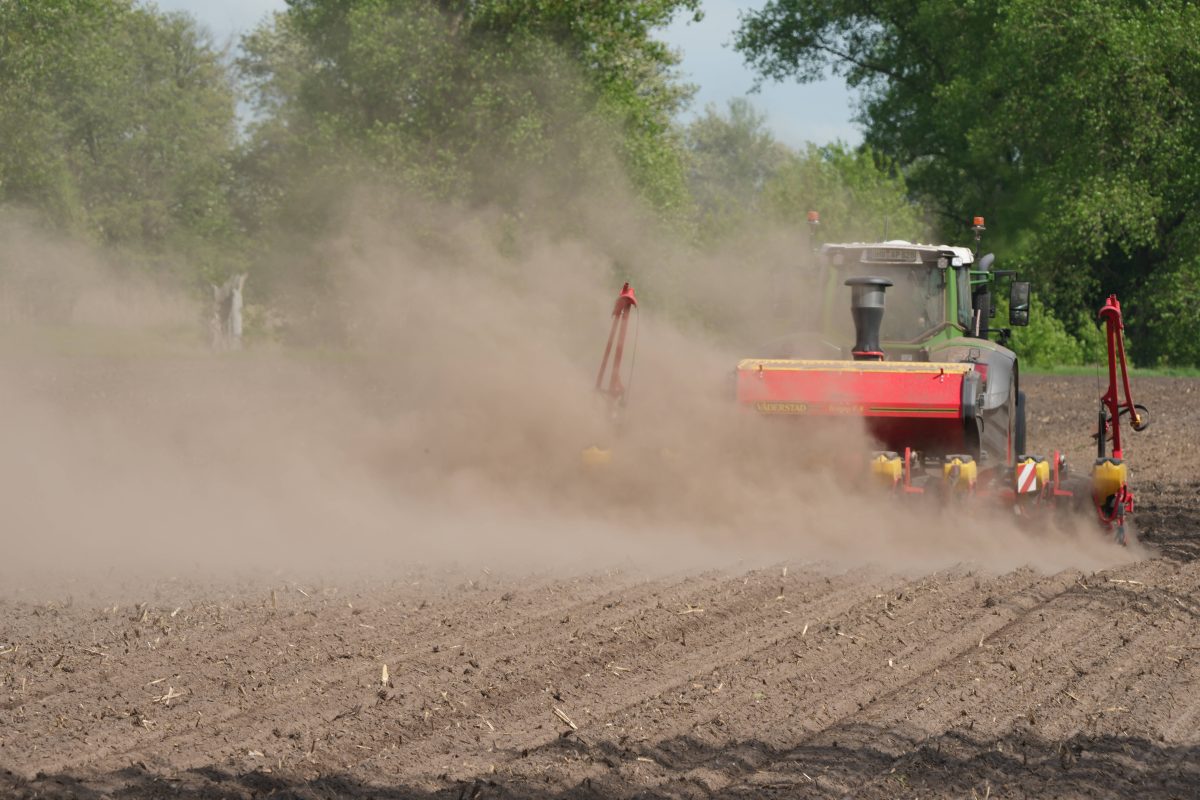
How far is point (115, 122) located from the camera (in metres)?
43.2

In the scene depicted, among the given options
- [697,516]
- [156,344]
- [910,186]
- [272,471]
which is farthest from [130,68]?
[697,516]

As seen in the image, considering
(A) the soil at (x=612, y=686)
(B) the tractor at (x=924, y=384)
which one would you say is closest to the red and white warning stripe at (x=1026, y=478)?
(B) the tractor at (x=924, y=384)

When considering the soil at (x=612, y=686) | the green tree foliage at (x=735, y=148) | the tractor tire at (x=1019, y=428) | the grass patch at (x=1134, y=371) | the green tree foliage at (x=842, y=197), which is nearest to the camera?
the soil at (x=612, y=686)

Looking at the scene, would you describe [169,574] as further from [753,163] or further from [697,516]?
[753,163]

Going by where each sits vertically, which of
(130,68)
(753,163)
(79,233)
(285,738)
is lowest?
(285,738)

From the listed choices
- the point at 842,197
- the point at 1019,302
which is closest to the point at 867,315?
the point at 1019,302

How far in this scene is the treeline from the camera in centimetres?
3088

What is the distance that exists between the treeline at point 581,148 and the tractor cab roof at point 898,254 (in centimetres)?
1192

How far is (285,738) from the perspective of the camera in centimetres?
570

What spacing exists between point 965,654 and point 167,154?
154 ft

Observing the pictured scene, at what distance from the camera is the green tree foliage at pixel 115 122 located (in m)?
27.5

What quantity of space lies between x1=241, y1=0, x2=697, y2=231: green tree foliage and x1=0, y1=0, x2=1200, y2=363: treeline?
64mm

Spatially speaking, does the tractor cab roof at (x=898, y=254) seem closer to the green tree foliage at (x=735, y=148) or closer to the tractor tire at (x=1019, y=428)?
the tractor tire at (x=1019, y=428)

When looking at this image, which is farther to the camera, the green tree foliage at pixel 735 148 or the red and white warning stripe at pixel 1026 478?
the green tree foliage at pixel 735 148
